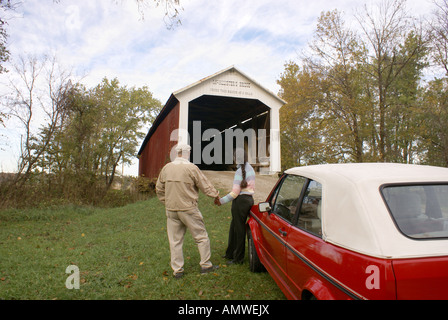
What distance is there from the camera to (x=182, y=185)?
13.0ft

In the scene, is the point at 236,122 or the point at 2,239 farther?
the point at 236,122

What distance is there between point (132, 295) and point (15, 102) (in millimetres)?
14570

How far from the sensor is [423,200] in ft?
6.86

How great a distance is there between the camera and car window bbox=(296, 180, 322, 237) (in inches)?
94.1

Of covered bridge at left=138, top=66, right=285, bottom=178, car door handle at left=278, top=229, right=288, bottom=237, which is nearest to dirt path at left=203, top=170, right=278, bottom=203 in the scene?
covered bridge at left=138, top=66, right=285, bottom=178

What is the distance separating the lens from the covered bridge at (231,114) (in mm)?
14078

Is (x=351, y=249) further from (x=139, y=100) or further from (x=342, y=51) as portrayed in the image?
(x=139, y=100)

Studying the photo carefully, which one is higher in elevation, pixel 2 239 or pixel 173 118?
pixel 173 118

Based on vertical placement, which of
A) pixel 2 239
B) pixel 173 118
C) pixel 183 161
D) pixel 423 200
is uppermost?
pixel 173 118

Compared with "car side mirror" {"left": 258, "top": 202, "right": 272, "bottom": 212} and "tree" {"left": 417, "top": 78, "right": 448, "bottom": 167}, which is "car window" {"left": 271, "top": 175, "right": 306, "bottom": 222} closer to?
"car side mirror" {"left": 258, "top": 202, "right": 272, "bottom": 212}

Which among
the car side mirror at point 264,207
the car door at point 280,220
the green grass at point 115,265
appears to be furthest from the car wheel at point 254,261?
the car side mirror at point 264,207

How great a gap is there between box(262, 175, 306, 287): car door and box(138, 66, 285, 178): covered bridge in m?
8.35

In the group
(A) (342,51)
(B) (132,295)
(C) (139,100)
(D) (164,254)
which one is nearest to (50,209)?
(D) (164,254)

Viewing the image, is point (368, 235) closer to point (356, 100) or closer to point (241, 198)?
point (241, 198)
